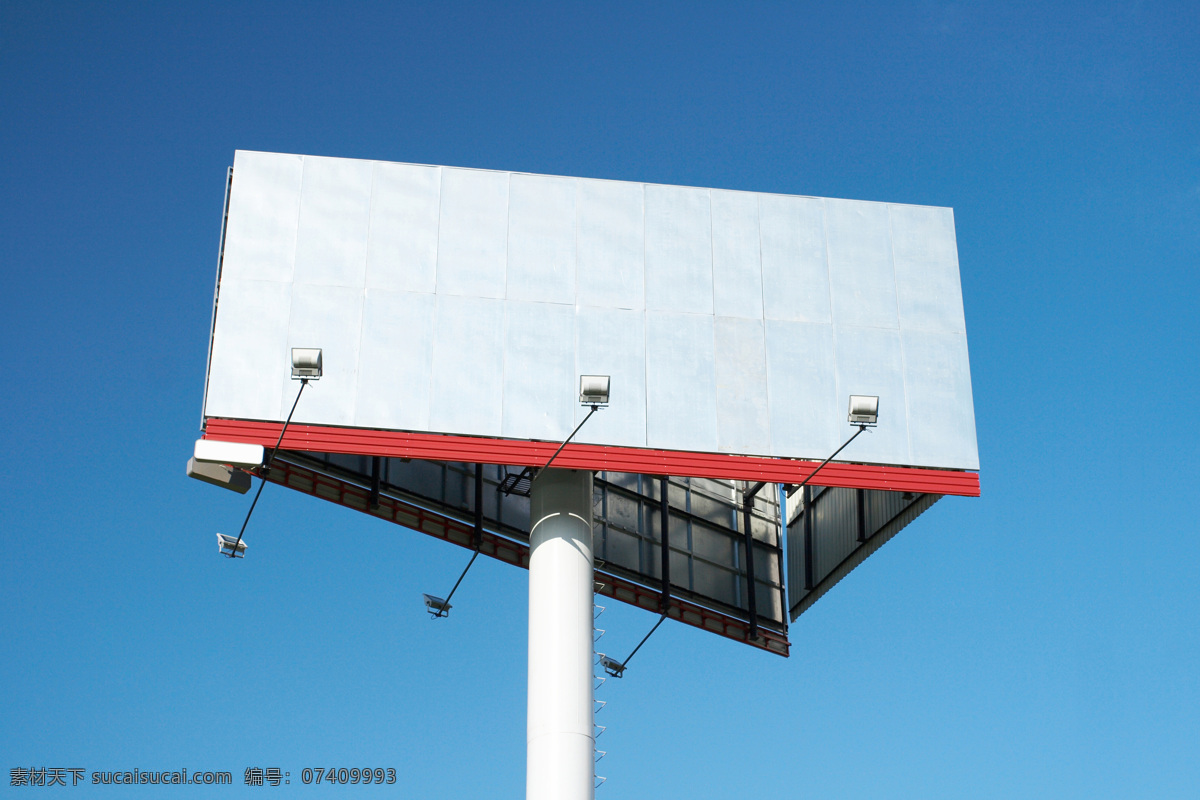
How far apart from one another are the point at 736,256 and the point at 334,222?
371 inches

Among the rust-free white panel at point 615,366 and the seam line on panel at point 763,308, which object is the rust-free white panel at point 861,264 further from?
the rust-free white panel at point 615,366

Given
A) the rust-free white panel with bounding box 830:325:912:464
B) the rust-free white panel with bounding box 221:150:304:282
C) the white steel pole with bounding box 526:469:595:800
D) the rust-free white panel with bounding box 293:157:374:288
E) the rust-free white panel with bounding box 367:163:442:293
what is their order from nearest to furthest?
the white steel pole with bounding box 526:469:595:800 → the rust-free white panel with bounding box 221:150:304:282 → the rust-free white panel with bounding box 293:157:374:288 → the rust-free white panel with bounding box 367:163:442:293 → the rust-free white panel with bounding box 830:325:912:464

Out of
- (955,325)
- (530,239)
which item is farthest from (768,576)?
(530,239)

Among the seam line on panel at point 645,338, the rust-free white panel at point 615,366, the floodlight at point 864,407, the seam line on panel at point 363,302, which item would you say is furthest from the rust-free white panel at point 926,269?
the seam line on panel at point 363,302

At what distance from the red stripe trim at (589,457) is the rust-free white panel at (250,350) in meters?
0.40

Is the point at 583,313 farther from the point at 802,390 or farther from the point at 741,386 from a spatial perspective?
the point at 802,390

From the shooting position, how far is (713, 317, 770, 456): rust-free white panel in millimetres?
31047

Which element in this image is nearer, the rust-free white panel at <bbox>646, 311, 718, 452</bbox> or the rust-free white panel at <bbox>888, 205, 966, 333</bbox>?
the rust-free white panel at <bbox>646, 311, 718, 452</bbox>

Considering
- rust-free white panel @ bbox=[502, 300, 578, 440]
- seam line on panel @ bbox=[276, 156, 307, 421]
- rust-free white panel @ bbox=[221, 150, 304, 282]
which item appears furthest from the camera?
rust-free white panel @ bbox=[221, 150, 304, 282]

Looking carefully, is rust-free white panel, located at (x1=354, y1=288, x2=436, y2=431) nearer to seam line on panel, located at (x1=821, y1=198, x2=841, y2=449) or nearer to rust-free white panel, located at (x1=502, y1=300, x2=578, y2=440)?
rust-free white panel, located at (x1=502, y1=300, x2=578, y2=440)

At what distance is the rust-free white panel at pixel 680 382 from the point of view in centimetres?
3077

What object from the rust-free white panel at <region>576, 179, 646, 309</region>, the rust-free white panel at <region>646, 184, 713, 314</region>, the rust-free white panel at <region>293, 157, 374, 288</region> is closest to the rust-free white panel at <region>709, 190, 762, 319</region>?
the rust-free white panel at <region>646, 184, 713, 314</region>

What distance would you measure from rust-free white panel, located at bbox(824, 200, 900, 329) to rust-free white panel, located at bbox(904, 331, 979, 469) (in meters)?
1.01

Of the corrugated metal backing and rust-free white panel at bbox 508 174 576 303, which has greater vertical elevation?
rust-free white panel at bbox 508 174 576 303
